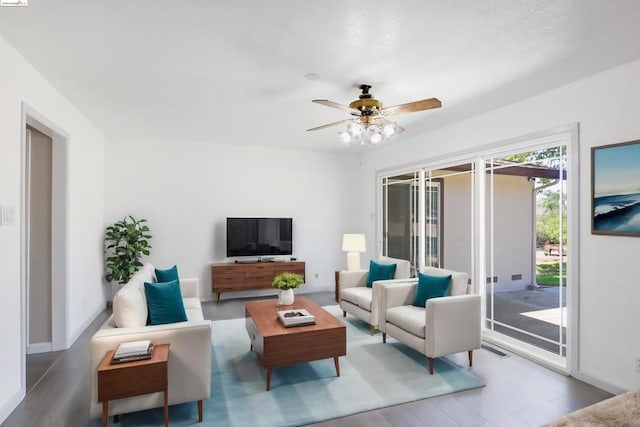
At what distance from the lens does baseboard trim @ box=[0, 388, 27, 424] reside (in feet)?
8.05

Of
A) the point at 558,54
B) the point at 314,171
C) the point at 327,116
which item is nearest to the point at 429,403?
the point at 558,54

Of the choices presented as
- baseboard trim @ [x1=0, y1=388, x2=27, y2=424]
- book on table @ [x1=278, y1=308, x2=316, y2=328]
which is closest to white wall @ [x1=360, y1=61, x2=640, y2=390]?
book on table @ [x1=278, y1=308, x2=316, y2=328]

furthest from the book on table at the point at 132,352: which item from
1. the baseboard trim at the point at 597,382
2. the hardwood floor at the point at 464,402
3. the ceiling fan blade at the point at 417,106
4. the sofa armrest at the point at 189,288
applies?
the baseboard trim at the point at 597,382

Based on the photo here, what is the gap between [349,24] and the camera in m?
2.27

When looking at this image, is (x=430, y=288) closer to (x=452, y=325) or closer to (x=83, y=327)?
(x=452, y=325)

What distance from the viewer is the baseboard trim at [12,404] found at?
8.05 feet

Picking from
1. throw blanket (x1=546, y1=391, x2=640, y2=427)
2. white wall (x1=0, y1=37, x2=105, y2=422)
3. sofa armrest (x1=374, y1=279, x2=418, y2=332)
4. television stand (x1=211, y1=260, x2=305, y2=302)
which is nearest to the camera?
throw blanket (x1=546, y1=391, x2=640, y2=427)

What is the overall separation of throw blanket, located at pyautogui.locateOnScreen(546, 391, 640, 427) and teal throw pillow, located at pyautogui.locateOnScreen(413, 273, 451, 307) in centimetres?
189

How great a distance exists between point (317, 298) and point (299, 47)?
453 centimetres

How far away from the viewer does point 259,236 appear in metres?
6.16

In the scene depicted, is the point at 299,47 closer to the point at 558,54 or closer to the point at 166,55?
the point at 166,55

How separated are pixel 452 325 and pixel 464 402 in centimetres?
68

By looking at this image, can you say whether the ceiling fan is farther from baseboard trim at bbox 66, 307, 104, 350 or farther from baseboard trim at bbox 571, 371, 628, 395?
baseboard trim at bbox 66, 307, 104, 350

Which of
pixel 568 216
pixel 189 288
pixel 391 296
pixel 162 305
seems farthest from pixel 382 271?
pixel 162 305
